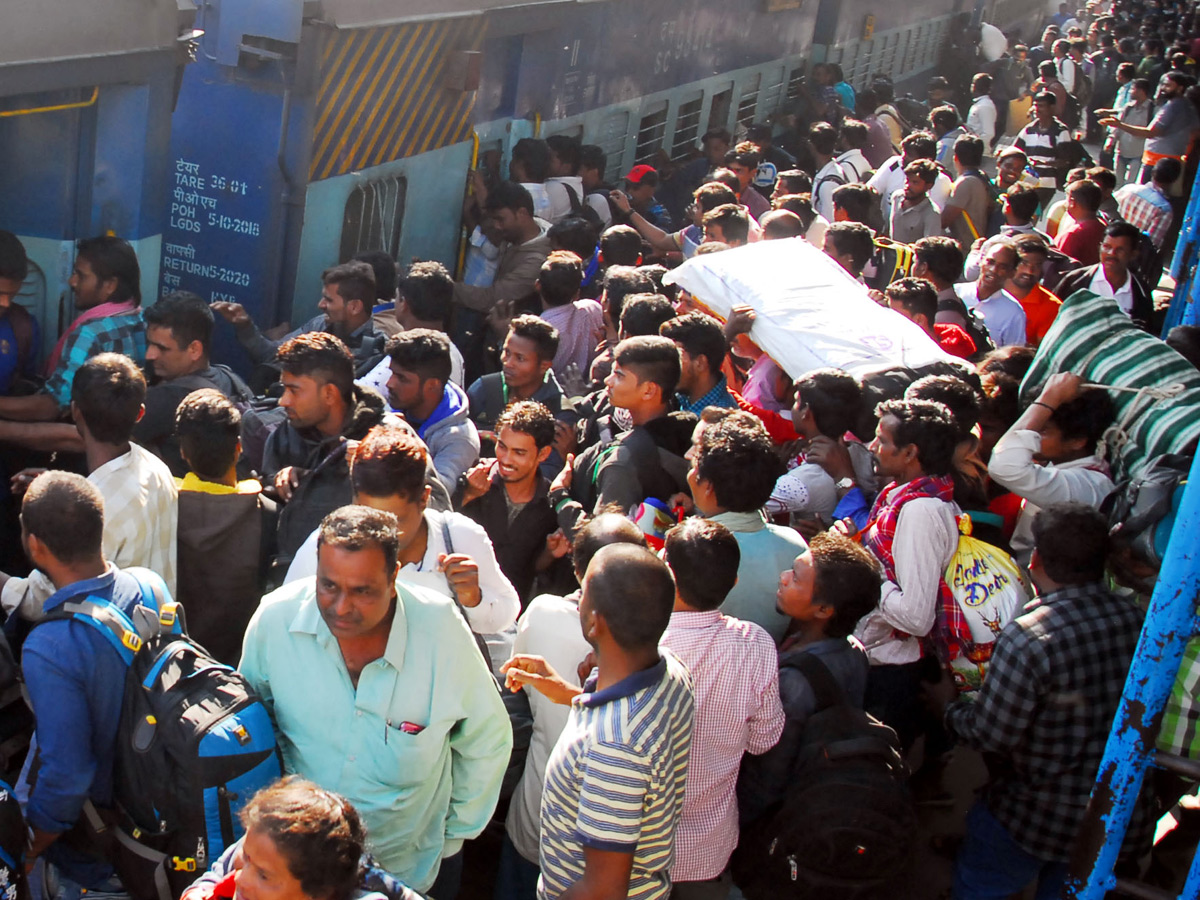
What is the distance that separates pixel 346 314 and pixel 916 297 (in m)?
2.53

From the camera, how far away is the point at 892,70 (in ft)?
55.0

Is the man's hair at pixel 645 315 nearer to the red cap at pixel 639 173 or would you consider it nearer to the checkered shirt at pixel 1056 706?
the checkered shirt at pixel 1056 706

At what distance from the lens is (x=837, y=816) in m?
2.96

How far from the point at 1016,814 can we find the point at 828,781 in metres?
0.79

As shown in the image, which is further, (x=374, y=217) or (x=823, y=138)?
(x=823, y=138)

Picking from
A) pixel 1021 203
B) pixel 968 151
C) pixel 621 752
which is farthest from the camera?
pixel 968 151

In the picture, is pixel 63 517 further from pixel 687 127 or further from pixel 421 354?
pixel 687 127

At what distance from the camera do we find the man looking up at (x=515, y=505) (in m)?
3.98

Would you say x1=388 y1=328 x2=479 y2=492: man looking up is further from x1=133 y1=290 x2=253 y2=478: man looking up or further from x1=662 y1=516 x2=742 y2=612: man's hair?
x1=662 y1=516 x2=742 y2=612: man's hair

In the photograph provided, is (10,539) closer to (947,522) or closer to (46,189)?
(46,189)

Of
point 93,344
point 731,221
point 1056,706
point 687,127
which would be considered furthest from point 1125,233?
point 93,344

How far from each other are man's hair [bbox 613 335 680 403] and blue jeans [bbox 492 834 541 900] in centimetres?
164

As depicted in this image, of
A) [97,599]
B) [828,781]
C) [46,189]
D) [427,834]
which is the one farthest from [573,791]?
[46,189]

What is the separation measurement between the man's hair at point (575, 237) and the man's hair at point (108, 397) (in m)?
3.26
